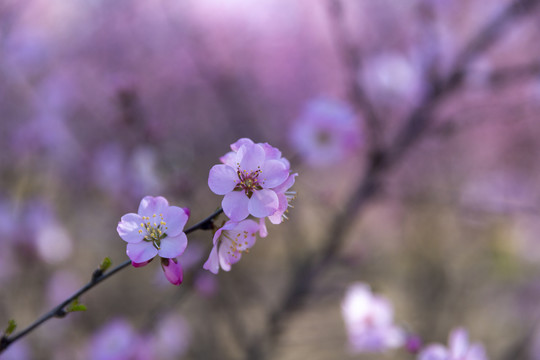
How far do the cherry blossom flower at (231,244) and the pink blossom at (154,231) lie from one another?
0.25 feet

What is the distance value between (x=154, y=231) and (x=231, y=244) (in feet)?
0.57

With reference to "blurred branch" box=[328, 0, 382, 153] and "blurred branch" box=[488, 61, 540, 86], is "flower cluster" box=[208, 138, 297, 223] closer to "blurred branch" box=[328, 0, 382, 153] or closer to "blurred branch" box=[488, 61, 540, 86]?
"blurred branch" box=[328, 0, 382, 153]

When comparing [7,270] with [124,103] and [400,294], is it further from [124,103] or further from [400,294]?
[400,294]

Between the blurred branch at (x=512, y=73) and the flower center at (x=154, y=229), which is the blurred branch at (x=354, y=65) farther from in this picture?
the flower center at (x=154, y=229)

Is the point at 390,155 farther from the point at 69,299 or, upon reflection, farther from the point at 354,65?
the point at 69,299

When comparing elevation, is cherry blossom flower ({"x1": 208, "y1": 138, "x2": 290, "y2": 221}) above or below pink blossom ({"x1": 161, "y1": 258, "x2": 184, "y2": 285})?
above

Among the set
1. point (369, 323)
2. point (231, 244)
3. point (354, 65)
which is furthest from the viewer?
point (354, 65)

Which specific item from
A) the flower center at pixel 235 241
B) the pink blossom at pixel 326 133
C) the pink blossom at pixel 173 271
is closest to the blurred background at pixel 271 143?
the pink blossom at pixel 326 133

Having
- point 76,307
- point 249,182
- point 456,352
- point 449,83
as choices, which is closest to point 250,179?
point 249,182

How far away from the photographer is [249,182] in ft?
3.16

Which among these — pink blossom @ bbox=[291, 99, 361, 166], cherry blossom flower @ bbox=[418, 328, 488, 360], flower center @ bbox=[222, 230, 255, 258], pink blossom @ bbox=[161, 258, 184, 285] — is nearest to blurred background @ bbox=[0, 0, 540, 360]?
pink blossom @ bbox=[291, 99, 361, 166]

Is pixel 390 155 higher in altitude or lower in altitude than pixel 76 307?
higher

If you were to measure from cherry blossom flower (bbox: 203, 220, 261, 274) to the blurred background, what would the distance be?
81 cm

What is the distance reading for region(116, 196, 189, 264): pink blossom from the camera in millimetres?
952
